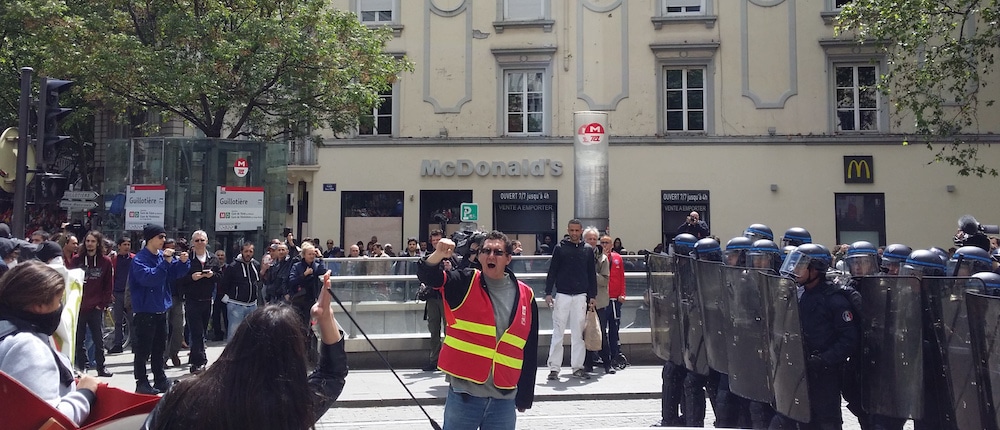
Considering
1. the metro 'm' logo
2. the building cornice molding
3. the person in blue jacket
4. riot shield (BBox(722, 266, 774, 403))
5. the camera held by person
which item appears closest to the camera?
riot shield (BBox(722, 266, 774, 403))

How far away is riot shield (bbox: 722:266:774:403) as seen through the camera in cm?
593

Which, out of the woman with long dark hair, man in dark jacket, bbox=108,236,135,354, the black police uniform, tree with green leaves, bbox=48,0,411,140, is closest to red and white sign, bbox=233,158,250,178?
tree with green leaves, bbox=48,0,411,140

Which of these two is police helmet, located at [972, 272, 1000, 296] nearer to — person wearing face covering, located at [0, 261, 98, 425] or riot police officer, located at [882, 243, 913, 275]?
riot police officer, located at [882, 243, 913, 275]

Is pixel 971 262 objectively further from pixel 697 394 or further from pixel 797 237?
pixel 697 394

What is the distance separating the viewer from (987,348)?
4.66 metres

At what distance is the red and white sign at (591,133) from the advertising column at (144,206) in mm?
9725

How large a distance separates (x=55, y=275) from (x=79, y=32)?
16.4m

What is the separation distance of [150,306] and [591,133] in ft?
43.1

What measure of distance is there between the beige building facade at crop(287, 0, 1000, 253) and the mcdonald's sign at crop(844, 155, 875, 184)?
0.04m

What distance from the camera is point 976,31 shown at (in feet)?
71.9

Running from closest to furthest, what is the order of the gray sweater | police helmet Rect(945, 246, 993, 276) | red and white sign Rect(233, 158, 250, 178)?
the gray sweater → police helmet Rect(945, 246, 993, 276) → red and white sign Rect(233, 158, 250, 178)

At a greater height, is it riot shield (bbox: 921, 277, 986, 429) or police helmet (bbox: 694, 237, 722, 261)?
police helmet (bbox: 694, 237, 722, 261)

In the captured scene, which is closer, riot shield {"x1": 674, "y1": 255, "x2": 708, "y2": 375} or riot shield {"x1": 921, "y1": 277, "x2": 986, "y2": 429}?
riot shield {"x1": 921, "y1": 277, "x2": 986, "y2": 429}

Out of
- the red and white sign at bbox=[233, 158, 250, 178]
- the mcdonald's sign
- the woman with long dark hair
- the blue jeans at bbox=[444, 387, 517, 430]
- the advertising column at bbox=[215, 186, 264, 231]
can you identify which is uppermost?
the mcdonald's sign
